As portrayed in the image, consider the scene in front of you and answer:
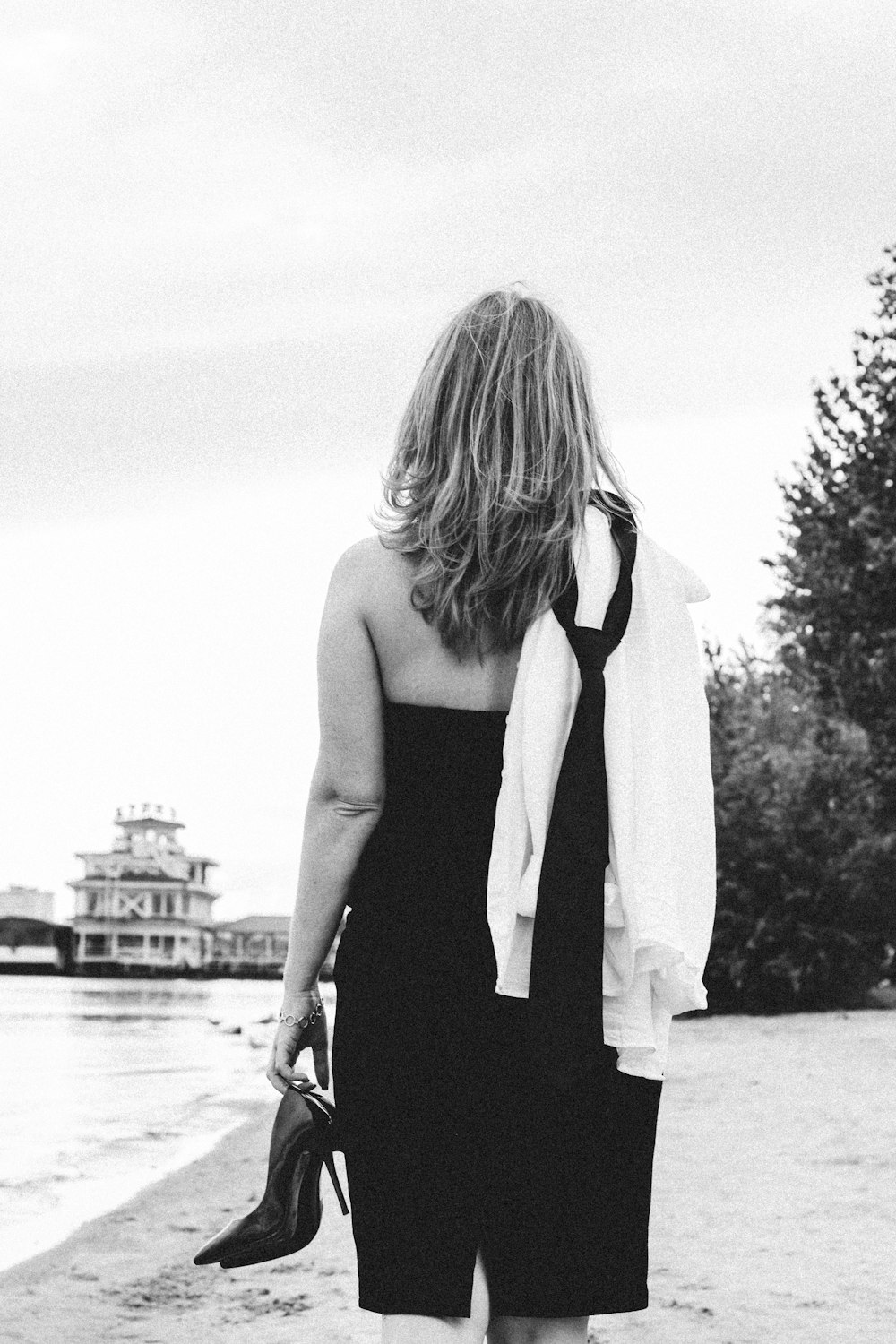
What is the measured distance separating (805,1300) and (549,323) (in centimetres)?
354

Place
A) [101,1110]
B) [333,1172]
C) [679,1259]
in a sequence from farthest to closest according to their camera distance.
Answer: [101,1110]
[679,1259]
[333,1172]

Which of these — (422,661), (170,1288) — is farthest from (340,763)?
(170,1288)

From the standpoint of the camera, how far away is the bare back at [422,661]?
2.31 m

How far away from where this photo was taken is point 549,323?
2.42 meters

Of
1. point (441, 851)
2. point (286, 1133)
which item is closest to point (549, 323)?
point (441, 851)

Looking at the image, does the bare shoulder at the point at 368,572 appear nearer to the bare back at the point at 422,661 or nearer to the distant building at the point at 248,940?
the bare back at the point at 422,661

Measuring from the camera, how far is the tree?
19.3m

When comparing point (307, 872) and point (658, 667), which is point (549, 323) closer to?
point (658, 667)

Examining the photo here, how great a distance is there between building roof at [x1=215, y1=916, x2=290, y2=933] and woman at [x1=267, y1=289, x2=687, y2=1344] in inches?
5444

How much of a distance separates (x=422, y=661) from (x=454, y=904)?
369mm

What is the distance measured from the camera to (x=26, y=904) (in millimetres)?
140500

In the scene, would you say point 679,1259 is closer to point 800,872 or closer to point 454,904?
point 454,904

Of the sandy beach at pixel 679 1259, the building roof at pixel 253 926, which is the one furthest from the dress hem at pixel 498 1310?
the building roof at pixel 253 926

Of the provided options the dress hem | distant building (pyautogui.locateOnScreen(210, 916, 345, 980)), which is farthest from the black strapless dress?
distant building (pyautogui.locateOnScreen(210, 916, 345, 980))
